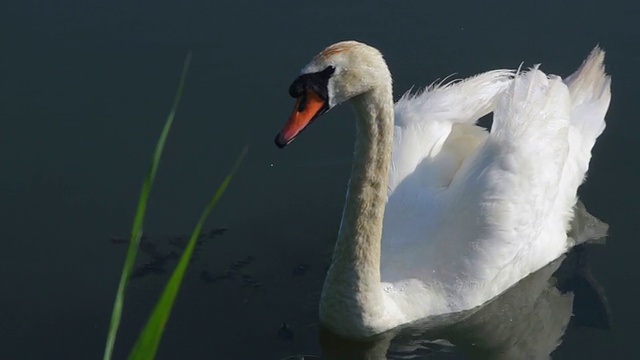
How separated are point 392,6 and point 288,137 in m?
3.96

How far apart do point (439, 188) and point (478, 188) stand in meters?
0.35

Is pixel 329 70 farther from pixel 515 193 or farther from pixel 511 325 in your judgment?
pixel 511 325

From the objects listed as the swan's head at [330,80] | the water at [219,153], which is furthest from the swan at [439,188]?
the water at [219,153]

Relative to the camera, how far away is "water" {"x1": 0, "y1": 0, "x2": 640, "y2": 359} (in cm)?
660

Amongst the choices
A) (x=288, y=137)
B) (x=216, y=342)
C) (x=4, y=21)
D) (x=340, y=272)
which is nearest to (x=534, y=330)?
(x=340, y=272)

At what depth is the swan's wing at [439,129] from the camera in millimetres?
6781

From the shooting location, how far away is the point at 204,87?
329 inches

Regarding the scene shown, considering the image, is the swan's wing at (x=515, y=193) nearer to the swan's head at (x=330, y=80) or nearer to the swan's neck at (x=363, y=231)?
the swan's neck at (x=363, y=231)

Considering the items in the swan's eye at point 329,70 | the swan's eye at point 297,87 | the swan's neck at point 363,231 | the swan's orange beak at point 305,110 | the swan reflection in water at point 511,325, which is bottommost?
the swan reflection in water at point 511,325

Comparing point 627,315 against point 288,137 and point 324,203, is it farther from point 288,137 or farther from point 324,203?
point 288,137

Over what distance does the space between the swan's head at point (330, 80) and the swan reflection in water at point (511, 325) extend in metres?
1.53

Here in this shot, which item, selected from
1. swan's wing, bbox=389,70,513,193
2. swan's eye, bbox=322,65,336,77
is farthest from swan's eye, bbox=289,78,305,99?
swan's wing, bbox=389,70,513,193

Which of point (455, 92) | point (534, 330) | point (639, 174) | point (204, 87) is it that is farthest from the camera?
point (204, 87)

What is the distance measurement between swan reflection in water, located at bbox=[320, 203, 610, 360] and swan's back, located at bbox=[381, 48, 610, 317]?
4.0 inches
